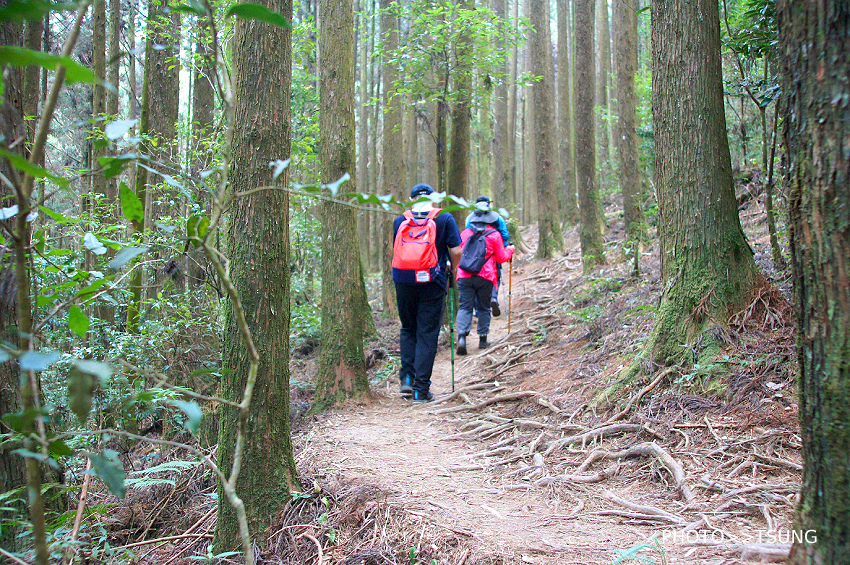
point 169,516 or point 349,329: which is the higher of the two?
point 349,329

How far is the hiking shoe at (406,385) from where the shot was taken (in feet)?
20.8

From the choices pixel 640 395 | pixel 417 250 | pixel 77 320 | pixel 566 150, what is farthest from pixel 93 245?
pixel 566 150

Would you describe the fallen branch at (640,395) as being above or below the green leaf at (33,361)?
below

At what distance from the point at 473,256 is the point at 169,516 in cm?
569

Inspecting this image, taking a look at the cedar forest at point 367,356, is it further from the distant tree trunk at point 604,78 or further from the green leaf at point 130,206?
the distant tree trunk at point 604,78

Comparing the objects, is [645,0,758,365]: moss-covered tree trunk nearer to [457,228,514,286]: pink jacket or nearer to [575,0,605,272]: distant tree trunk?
[457,228,514,286]: pink jacket

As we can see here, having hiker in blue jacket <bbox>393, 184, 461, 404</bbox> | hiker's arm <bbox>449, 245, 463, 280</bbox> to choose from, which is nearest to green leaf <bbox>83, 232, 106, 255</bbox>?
hiker in blue jacket <bbox>393, 184, 461, 404</bbox>

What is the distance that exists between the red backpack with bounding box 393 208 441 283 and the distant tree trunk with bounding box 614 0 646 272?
168 inches

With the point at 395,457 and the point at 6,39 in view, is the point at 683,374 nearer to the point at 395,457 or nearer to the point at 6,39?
the point at 395,457

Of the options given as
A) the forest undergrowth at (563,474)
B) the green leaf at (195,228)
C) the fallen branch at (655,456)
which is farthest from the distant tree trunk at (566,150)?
the green leaf at (195,228)

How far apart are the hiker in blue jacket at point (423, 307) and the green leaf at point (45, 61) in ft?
16.3

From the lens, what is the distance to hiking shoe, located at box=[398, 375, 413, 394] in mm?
Answer: 6344

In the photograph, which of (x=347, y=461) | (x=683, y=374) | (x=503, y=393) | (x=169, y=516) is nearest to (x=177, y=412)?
(x=169, y=516)

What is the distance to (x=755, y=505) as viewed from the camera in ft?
9.29
